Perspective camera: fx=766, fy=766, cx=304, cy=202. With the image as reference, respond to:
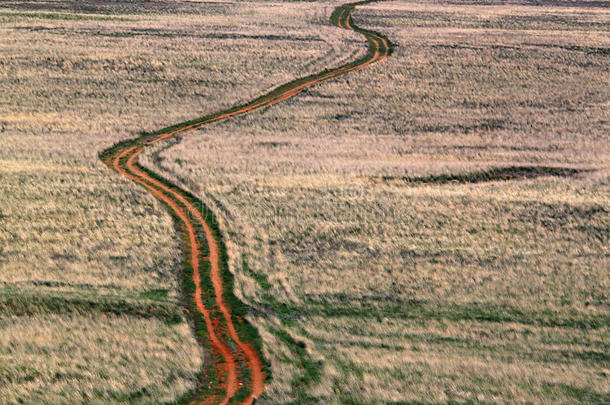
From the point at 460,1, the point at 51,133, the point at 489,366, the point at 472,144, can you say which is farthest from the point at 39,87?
the point at 460,1

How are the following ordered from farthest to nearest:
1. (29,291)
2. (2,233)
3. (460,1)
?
(460,1) → (2,233) → (29,291)

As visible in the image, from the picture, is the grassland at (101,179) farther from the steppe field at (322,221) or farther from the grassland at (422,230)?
the grassland at (422,230)

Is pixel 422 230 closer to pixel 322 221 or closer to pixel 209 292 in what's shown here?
pixel 322 221

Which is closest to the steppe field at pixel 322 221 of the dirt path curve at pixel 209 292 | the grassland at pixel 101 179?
the grassland at pixel 101 179

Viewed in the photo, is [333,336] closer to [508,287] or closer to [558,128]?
[508,287]

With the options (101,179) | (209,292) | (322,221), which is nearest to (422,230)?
(322,221)

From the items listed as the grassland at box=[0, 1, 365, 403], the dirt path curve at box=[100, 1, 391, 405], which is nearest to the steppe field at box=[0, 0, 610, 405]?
the grassland at box=[0, 1, 365, 403]

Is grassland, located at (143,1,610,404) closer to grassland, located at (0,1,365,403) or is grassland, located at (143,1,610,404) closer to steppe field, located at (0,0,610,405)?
steppe field, located at (0,0,610,405)
